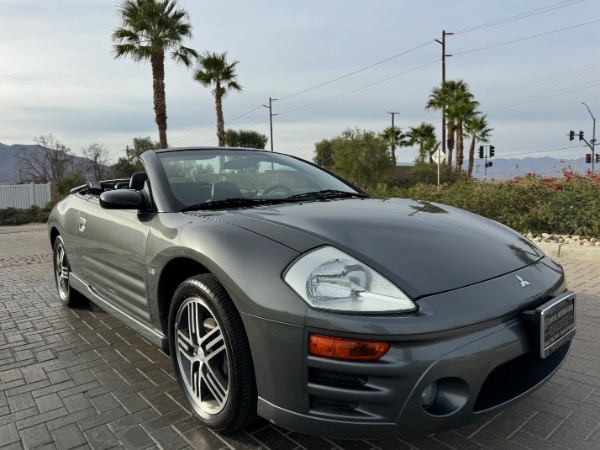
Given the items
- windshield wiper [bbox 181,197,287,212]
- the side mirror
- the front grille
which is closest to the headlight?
the front grille

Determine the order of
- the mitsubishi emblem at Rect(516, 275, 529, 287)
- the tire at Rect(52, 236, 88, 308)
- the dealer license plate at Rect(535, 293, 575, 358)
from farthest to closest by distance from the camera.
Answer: the tire at Rect(52, 236, 88, 308) → the mitsubishi emblem at Rect(516, 275, 529, 287) → the dealer license plate at Rect(535, 293, 575, 358)

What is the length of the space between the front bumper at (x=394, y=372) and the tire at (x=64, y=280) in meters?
3.23

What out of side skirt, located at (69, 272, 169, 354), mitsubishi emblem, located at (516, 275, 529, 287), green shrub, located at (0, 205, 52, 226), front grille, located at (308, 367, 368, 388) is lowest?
green shrub, located at (0, 205, 52, 226)

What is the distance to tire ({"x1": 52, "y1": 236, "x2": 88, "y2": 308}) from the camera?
4.47 meters

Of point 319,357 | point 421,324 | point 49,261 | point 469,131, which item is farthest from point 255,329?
point 469,131

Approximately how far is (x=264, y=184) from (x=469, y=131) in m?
43.6

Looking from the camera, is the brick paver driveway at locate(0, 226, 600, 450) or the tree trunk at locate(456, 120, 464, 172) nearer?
the brick paver driveway at locate(0, 226, 600, 450)

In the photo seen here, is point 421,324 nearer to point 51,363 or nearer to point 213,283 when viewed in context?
point 213,283

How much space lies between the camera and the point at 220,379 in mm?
2168

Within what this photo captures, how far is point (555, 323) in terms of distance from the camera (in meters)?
2.00

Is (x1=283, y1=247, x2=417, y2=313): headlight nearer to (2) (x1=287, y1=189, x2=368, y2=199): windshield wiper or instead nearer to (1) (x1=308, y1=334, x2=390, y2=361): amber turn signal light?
(1) (x1=308, y1=334, x2=390, y2=361): amber turn signal light

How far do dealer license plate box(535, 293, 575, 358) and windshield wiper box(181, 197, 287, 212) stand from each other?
5.01 feet

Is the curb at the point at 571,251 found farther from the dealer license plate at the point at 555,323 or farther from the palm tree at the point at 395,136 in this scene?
the palm tree at the point at 395,136

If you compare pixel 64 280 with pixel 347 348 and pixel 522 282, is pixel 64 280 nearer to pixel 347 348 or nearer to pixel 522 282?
pixel 347 348
